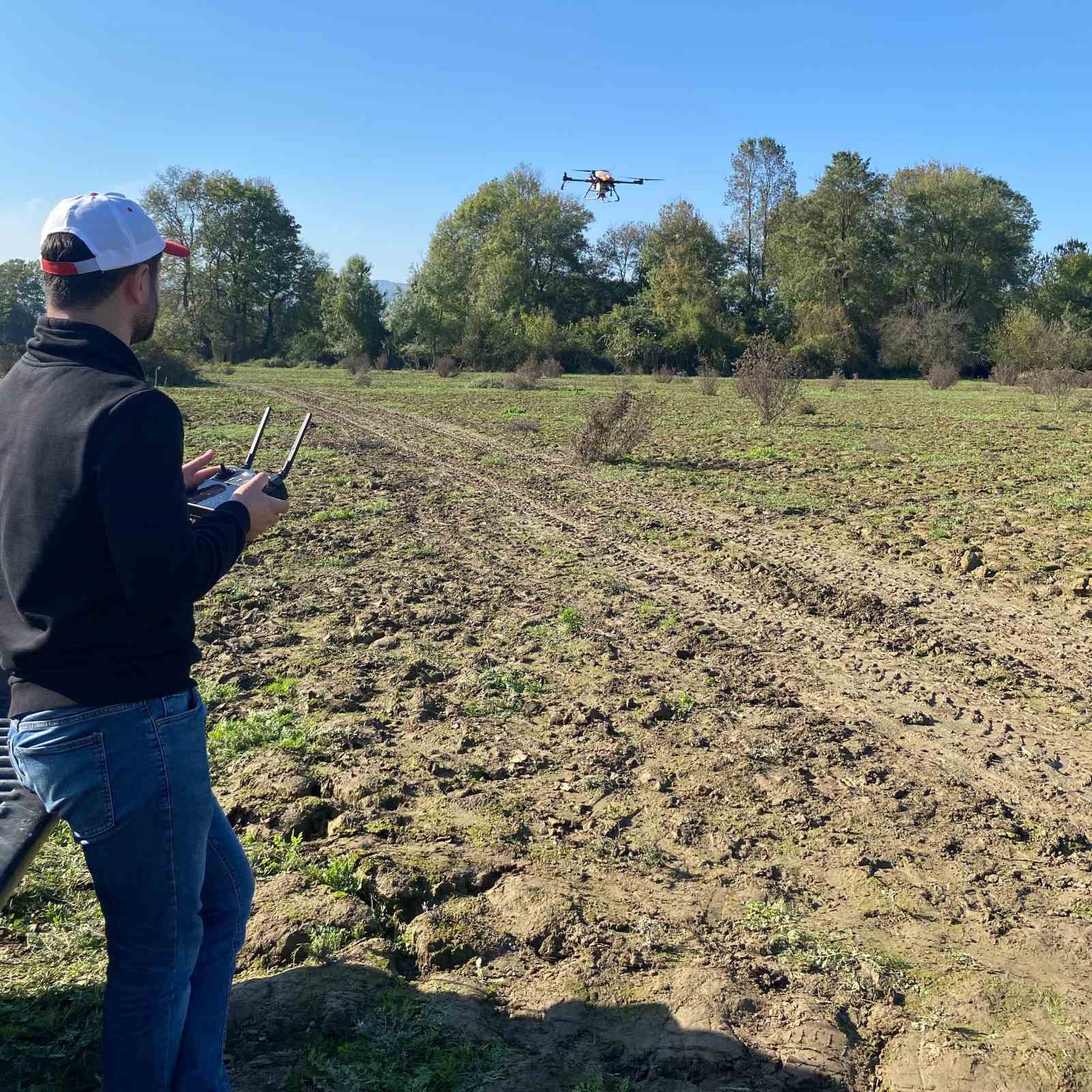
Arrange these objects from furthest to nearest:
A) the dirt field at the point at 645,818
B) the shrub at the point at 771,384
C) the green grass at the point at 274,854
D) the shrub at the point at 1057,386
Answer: the shrub at the point at 1057,386
the shrub at the point at 771,384
the green grass at the point at 274,854
the dirt field at the point at 645,818

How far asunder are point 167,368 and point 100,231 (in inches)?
1534

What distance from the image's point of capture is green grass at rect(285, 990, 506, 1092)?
2.50m

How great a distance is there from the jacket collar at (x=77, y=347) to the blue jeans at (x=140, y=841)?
70 cm

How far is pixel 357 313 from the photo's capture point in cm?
5378

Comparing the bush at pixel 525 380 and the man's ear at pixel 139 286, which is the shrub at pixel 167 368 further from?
the man's ear at pixel 139 286

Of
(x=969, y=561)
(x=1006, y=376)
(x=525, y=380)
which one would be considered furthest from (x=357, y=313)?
(x=969, y=561)

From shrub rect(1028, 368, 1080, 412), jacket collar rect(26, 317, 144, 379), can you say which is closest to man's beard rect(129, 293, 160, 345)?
→ jacket collar rect(26, 317, 144, 379)

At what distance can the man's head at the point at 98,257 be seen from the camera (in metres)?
1.89

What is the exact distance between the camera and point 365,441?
17203mm

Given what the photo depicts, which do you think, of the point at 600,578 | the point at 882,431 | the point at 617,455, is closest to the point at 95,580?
the point at 600,578

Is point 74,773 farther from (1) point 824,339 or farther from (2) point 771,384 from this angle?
(1) point 824,339

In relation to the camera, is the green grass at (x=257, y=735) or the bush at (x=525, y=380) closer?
the green grass at (x=257, y=735)

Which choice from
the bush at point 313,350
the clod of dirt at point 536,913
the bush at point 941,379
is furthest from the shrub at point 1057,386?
the bush at point 313,350

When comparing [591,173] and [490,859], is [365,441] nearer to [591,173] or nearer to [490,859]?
[591,173]
